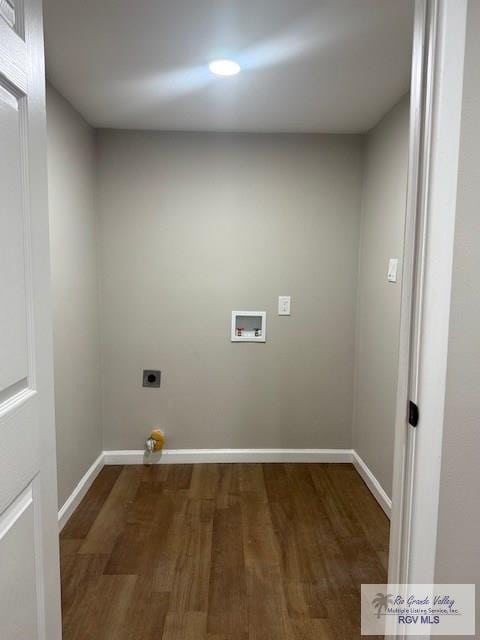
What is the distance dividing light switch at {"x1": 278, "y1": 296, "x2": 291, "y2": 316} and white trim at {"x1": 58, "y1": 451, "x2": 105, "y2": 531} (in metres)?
1.59

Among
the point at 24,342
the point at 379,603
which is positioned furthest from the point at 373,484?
the point at 24,342

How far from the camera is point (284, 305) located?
3047 mm

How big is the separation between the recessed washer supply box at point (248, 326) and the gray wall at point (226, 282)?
46 millimetres

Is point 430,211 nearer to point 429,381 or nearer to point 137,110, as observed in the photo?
point 429,381

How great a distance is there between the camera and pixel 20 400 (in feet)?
3.32

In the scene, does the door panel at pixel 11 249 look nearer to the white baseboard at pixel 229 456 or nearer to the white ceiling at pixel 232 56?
the white ceiling at pixel 232 56

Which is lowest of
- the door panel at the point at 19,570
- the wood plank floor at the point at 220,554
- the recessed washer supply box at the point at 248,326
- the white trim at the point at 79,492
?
the wood plank floor at the point at 220,554

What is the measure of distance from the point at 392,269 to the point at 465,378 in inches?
57.8

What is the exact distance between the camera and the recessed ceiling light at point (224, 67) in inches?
76.1

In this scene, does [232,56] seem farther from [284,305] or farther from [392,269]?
[284,305]

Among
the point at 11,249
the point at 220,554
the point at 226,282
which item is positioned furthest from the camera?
the point at 226,282

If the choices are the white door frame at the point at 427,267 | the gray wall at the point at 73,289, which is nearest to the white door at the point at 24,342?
the white door frame at the point at 427,267

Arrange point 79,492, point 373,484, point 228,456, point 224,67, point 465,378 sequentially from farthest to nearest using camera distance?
point 228,456 < point 373,484 < point 79,492 < point 224,67 < point 465,378

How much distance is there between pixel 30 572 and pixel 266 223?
7.85ft
